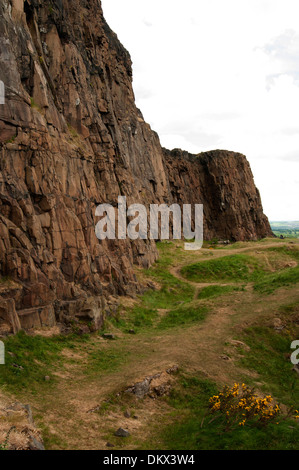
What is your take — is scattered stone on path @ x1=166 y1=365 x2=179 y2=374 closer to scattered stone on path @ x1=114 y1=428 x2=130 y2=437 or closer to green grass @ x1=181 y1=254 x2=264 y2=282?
scattered stone on path @ x1=114 y1=428 x2=130 y2=437

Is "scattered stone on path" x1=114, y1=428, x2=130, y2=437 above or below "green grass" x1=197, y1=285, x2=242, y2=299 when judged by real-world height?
below

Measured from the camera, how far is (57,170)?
27.3 meters

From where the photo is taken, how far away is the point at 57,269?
24.6 meters

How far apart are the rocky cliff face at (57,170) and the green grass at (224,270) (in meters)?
6.03

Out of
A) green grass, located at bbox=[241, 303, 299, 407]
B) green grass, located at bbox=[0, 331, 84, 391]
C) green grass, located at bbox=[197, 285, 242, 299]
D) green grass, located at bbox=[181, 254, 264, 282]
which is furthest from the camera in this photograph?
green grass, located at bbox=[181, 254, 264, 282]

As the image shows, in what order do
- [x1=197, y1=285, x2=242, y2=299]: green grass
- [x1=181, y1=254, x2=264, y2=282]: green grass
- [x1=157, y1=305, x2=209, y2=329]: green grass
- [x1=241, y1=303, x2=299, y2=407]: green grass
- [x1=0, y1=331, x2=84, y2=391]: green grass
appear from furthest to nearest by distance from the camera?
[x1=181, y1=254, x2=264, y2=282]: green grass < [x1=197, y1=285, x2=242, y2=299]: green grass < [x1=157, y1=305, x2=209, y2=329]: green grass < [x1=241, y1=303, x2=299, y2=407]: green grass < [x1=0, y1=331, x2=84, y2=391]: green grass

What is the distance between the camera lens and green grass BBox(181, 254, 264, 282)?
45.1 metres

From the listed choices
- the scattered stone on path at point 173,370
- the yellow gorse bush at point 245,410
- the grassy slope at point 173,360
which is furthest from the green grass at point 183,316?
the yellow gorse bush at point 245,410

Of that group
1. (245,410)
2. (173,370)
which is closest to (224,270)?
(173,370)

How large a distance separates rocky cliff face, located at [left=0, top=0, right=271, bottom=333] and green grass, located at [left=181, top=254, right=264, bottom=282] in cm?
603

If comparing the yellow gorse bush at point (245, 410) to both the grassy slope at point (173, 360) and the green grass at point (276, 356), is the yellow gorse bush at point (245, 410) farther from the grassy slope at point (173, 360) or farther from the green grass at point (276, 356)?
the green grass at point (276, 356)

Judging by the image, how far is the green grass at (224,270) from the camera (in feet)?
148

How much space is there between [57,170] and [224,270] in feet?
93.3

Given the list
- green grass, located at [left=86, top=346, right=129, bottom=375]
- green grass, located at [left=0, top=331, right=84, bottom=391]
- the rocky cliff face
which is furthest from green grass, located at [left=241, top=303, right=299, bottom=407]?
green grass, located at [left=0, top=331, right=84, bottom=391]
